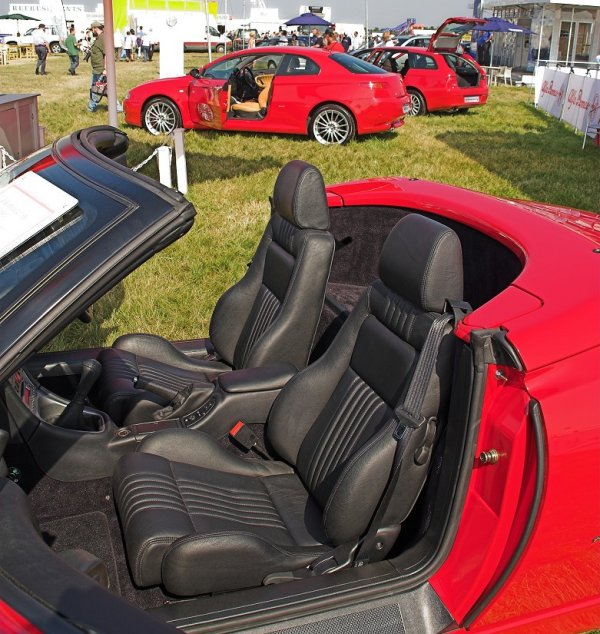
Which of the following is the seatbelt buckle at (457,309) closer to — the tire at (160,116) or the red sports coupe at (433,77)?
the tire at (160,116)

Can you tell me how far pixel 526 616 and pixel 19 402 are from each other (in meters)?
1.84

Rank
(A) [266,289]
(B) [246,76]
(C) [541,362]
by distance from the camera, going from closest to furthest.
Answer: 1. (C) [541,362]
2. (A) [266,289]
3. (B) [246,76]

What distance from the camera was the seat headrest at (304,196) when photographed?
3.46 m

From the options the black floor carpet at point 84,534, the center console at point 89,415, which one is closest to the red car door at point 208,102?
the center console at point 89,415

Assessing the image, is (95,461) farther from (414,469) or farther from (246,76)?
(246,76)

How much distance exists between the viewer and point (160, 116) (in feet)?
42.8

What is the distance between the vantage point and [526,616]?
2.24 metres

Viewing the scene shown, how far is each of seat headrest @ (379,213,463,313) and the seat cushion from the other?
0.87 meters

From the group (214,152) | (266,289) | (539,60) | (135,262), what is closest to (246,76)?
(214,152)

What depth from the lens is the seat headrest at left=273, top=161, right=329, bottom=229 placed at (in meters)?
3.46

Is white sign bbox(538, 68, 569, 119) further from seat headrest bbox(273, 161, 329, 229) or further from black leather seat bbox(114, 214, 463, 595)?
black leather seat bbox(114, 214, 463, 595)

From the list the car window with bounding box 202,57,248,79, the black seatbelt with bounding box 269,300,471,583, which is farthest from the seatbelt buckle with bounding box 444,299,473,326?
the car window with bounding box 202,57,248,79

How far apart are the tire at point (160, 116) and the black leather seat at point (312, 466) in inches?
425

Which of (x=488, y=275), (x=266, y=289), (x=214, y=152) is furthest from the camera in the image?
(x=214, y=152)
